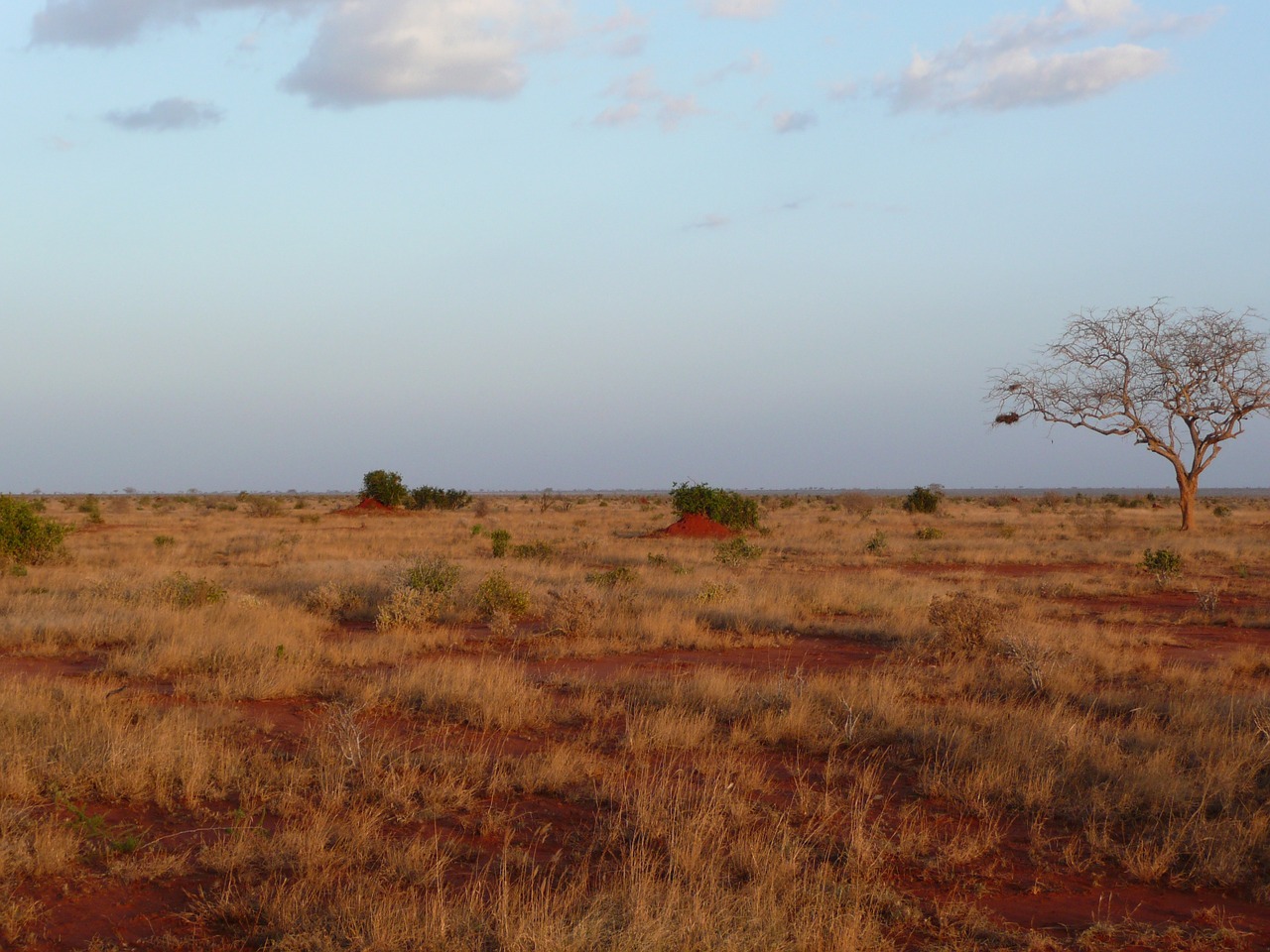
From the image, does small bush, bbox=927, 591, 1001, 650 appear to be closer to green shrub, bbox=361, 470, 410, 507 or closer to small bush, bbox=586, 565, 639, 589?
small bush, bbox=586, 565, 639, 589

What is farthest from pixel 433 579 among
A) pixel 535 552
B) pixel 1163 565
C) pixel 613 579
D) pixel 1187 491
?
pixel 1187 491

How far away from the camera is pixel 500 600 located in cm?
1575

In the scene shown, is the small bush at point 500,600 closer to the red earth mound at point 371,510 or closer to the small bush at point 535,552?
the small bush at point 535,552

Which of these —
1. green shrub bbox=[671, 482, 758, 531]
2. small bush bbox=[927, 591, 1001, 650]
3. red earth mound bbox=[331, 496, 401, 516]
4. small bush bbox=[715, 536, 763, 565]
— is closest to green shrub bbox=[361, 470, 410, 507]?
red earth mound bbox=[331, 496, 401, 516]

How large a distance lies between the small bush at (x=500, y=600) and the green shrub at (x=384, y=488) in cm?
3996

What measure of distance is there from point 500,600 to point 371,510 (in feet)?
125

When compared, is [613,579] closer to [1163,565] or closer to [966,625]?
[966,625]

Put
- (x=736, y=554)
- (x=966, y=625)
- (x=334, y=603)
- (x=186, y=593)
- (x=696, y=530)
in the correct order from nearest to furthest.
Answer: (x=966, y=625), (x=186, y=593), (x=334, y=603), (x=736, y=554), (x=696, y=530)

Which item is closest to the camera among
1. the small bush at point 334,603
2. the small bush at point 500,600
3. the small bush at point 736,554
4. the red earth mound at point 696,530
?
the small bush at point 500,600

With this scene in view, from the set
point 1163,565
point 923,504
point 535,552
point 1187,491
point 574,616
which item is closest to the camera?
point 574,616

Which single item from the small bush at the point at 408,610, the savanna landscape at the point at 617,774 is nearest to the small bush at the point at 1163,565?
the savanna landscape at the point at 617,774

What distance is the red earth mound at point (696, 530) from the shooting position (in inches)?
1416

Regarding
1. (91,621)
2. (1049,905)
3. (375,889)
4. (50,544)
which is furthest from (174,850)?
(50,544)

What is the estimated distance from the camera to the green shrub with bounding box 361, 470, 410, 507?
178ft
